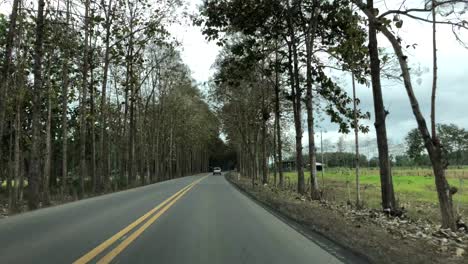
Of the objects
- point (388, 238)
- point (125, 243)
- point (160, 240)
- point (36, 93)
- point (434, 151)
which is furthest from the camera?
point (36, 93)

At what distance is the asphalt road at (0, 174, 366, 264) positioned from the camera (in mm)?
8367

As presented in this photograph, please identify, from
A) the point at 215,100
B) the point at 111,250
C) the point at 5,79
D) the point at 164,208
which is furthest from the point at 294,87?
the point at 215,100

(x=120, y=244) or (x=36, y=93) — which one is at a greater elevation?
(x=36, y=93)

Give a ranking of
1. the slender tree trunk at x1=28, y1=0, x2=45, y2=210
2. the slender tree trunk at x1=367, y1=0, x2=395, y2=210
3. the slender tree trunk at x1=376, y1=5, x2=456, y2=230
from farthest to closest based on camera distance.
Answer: the slender tree trunk at x1=28, y1=0, x2=45, y2=210, the slender tree trunk at x1=367, y1=0, x2=395, y2=210, the slender tree trunk at x1=376, y1=5, x2=456, y2=230

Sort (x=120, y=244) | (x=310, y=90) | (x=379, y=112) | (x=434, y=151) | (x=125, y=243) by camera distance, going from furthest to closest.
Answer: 1. (x=310, y=90)
2. (x=379, y=112)
3. (x=434, y=151)
4. (x=125, y=243)
5. (x=120, y=244)

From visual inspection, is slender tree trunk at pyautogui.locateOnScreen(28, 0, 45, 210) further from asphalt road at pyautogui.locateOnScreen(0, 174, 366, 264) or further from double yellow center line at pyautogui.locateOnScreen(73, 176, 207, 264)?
double yellow center line at pyautogui.locateOnScreen(73, 176, 207, 264)

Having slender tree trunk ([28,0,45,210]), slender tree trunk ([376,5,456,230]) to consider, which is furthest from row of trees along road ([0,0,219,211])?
slender tree trunk ([376,5,456,230])

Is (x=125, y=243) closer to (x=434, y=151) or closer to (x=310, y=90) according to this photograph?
(x=434, y=151)

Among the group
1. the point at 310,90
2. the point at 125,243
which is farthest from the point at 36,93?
the point at 125,243

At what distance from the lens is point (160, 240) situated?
10.4 metres

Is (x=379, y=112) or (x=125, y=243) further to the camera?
(x=379, y=112)

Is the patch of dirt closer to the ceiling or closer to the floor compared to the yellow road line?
closer to the floor

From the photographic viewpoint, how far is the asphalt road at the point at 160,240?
837 centimetres

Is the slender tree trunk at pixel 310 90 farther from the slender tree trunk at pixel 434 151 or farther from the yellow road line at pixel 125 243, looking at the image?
the slender tree trunk at pixel 434 151
